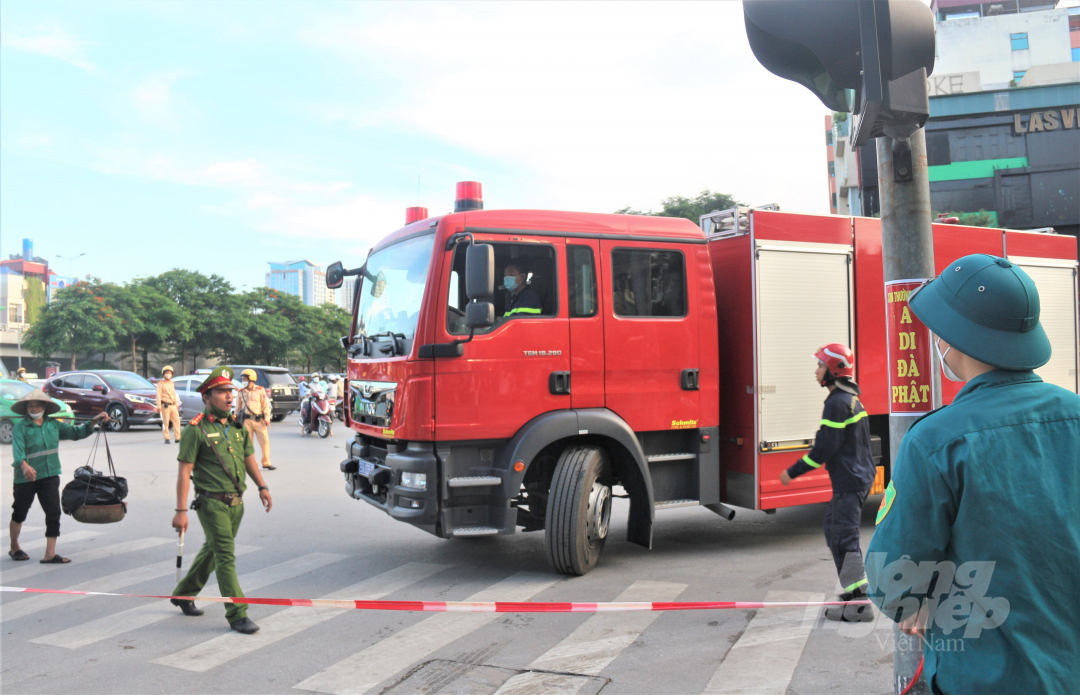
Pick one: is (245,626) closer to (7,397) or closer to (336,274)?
(336,274)

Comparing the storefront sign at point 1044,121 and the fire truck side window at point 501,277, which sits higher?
the storefront sign at point 1044,121

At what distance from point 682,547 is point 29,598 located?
17.5ft

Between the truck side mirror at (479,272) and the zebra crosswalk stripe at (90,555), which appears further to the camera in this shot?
the zebra crosswalk stripe at (90,555)

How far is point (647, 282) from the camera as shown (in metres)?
6.41

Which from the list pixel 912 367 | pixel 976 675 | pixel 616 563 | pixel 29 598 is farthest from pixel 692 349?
pixel 29 598

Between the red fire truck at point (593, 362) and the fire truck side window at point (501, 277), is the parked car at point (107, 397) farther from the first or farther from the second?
the fire truck side window at point (501, 277)

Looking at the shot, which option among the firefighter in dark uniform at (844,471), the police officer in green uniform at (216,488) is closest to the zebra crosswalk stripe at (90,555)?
the police officer in green uniform at (216,488)

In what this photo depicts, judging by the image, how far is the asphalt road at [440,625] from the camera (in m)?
4.07

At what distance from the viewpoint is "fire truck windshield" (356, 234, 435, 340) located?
6023 millimetres

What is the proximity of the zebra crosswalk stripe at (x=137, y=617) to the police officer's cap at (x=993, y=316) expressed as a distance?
516 centimetres

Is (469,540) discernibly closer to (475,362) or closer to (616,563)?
(616,563)

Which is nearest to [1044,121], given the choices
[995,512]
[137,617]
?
[137,617]

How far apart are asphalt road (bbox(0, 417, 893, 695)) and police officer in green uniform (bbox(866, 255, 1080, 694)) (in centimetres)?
257

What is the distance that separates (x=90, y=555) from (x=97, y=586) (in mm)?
1296
